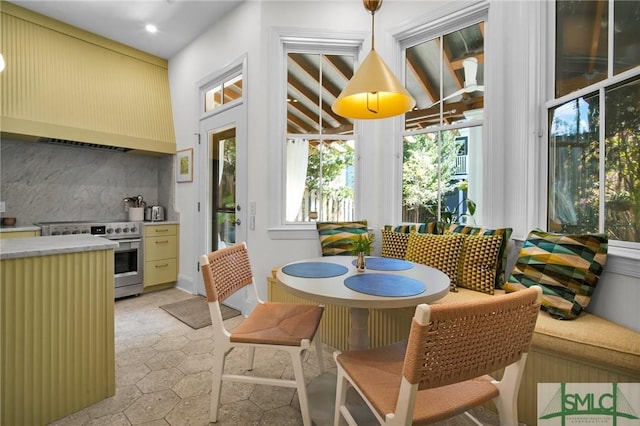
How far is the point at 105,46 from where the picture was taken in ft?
11.7

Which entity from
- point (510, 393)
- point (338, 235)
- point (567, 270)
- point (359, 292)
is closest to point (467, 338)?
point (510, 393)

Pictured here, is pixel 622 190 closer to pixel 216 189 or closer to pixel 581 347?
pixel 581 347

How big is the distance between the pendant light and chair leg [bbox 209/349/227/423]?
145 cm

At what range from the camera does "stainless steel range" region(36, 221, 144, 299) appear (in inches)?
129

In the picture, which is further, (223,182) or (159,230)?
(159,230)

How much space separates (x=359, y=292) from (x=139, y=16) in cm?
377

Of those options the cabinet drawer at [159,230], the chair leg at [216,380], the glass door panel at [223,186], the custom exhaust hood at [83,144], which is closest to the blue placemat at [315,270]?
the chair leg at [216,380]

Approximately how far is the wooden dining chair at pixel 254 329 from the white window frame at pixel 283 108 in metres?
1.02

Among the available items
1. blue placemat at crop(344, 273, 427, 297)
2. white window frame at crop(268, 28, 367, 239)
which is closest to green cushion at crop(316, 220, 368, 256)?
white window frame at crop(268, 28, 367, 239)

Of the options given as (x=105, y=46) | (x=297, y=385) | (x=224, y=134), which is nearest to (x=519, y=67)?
(x=297, y=385)

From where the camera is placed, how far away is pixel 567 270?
1.59 meters

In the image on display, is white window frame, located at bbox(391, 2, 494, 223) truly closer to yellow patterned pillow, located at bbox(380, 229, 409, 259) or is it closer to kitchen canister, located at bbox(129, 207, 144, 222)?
yellow patterned pillow, located at bbox(380, 229, 409, 259)

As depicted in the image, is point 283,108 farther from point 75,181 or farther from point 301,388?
point 75,181

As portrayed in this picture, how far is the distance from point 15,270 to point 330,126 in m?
2.42
